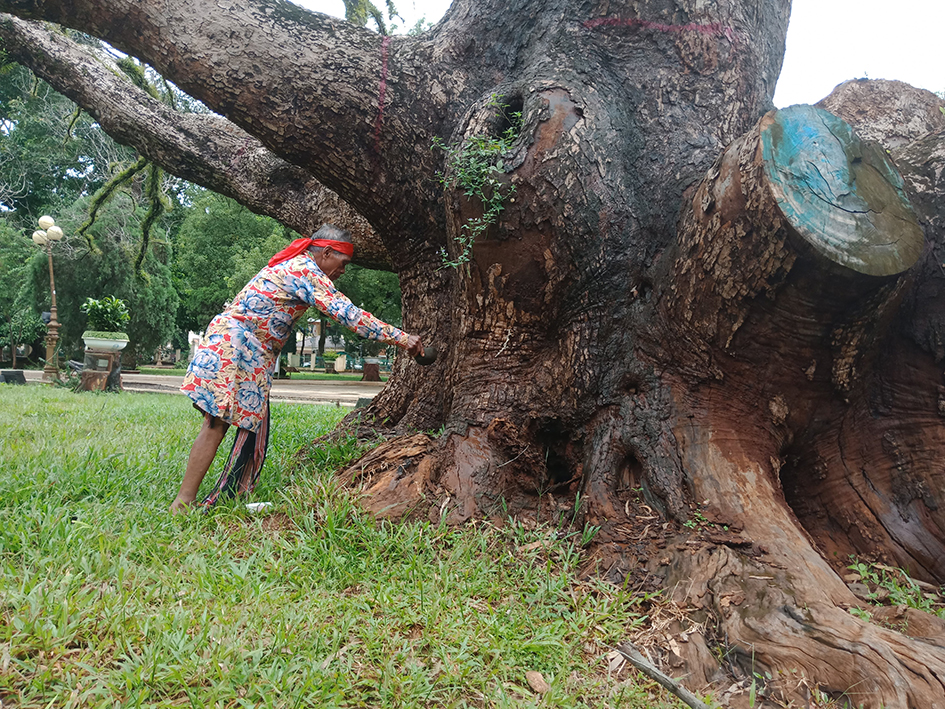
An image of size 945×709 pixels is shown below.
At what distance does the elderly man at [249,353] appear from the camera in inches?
128

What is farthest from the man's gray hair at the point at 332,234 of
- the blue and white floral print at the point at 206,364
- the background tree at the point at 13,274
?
the background tree at the point at 13,274

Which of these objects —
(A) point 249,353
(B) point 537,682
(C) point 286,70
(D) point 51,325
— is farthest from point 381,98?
(D) point 51,325

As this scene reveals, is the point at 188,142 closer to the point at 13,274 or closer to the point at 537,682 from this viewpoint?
the point at 537,682

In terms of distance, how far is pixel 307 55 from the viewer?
11.6 ft

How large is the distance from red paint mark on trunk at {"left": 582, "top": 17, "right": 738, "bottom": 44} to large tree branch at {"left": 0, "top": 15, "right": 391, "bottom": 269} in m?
2.45

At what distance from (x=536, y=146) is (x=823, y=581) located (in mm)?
2281

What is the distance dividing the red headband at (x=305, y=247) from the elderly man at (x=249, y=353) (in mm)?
14

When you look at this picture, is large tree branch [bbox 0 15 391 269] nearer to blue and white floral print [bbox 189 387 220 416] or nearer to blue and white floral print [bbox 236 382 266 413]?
blue and white floral print [bbox 236 382 266 413]

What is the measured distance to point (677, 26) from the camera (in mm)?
3533

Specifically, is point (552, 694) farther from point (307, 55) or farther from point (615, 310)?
point (307, 55)

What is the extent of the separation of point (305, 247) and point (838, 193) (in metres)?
2.69

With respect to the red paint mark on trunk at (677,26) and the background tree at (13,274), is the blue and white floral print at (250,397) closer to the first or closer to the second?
the red paint mark on trunk at (677,26)

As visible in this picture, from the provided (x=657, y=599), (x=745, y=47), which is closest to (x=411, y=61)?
(x=745, y=47)

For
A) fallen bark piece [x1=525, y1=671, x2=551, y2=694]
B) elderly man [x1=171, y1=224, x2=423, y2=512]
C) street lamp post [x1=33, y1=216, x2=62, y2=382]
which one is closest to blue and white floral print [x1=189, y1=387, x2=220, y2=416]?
elderly man [x1=171, y1=224, x2=423, y2=512]
